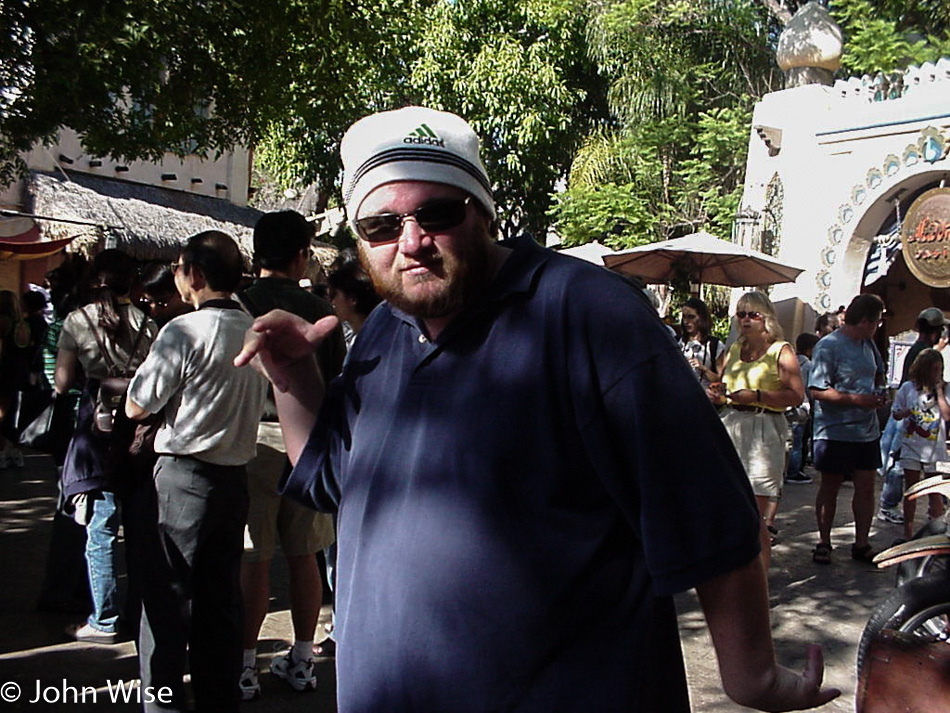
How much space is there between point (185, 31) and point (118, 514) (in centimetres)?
338

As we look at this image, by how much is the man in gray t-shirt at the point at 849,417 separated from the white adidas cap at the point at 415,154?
601 cm

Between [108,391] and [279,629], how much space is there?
167 cm

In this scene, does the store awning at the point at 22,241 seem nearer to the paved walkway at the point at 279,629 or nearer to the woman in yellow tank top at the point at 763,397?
the paved walkway at the point at 279,629

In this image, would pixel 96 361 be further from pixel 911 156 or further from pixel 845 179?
pixel 845 179

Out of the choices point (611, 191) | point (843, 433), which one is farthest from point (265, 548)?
point (611, 191)

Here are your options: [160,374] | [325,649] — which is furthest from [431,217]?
[325,649]

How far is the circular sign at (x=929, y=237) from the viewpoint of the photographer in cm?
1352

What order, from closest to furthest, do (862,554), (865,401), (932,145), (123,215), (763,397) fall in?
1. (763,397)
2. (865,401)
3. (862,554)
4. (932,145)
5. (123,215)

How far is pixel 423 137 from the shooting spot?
1.93 metres

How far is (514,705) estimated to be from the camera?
1.72m

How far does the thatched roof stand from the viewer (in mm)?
17141

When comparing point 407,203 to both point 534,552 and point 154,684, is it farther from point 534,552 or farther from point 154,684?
point 154,684

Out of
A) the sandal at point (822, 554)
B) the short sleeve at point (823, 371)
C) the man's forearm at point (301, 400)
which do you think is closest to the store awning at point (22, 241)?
the short sleeve at point (823, 371)

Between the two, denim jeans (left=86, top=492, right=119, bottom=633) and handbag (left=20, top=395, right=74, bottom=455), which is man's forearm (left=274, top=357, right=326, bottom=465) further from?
handbag (left=20, top=395, right=74, bottom=455)
